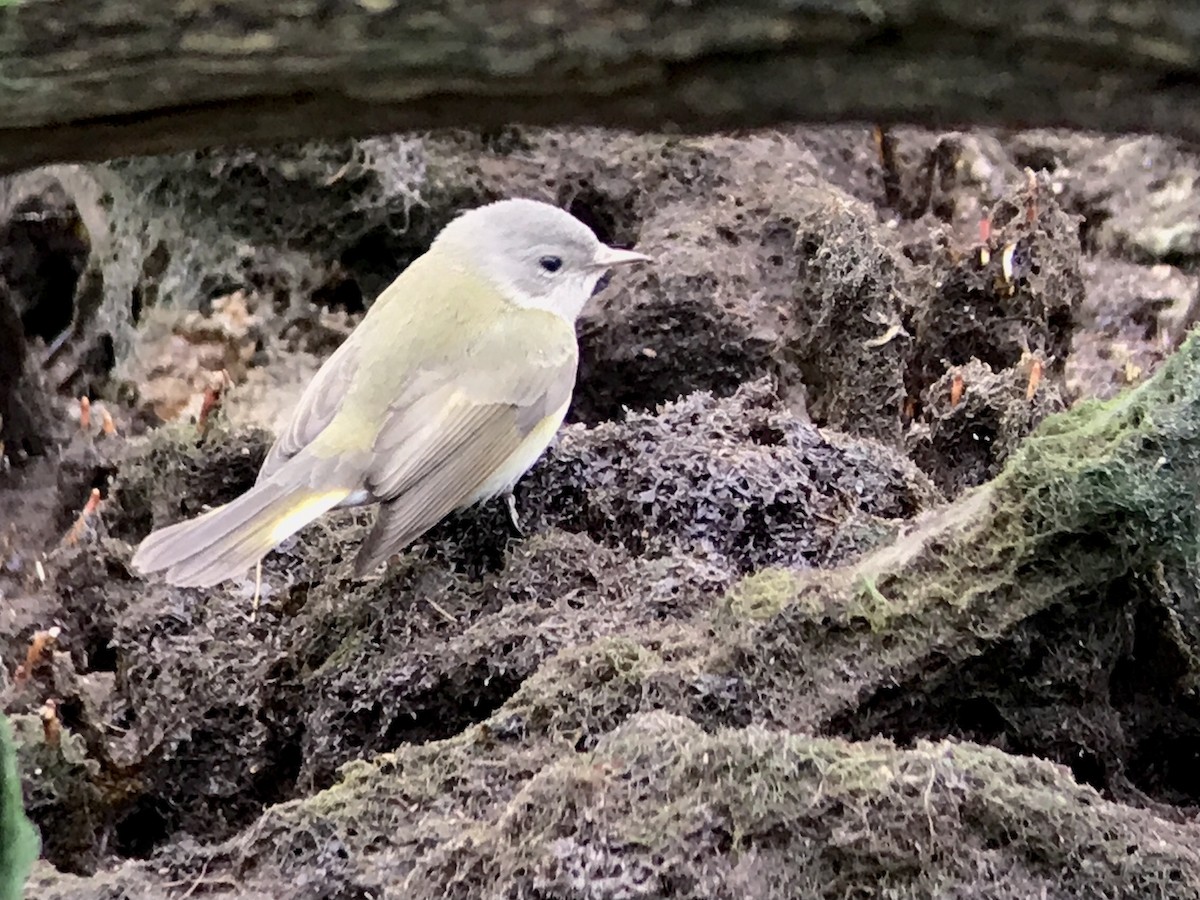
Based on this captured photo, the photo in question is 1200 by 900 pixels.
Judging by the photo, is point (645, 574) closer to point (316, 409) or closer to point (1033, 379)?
point (316, 409)

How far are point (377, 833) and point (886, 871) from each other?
734mm

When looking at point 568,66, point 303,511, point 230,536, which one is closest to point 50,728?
point 230,536

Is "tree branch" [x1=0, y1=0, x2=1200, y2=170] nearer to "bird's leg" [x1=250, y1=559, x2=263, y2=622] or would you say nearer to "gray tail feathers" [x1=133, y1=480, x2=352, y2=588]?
"gray tail feathers" [x1=133, y1=480, x2=352, y2=588]

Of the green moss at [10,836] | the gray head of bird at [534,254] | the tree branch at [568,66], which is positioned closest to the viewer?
the tree branch at [568,66]

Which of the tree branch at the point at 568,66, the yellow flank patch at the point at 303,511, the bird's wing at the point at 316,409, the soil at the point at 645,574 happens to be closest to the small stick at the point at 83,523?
the soil at the point at 645,574

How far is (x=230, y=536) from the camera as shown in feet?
8.13

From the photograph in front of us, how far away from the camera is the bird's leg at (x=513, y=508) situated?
260 cm

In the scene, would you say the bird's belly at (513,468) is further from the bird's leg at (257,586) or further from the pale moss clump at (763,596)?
the pale moss clump at (763,596)

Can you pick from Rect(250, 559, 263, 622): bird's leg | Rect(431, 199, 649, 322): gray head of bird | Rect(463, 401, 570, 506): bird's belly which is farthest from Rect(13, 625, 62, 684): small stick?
Rect(431, 199, 649, 322): gray head of bird

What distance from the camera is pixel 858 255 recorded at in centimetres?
339

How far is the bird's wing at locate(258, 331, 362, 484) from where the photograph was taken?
111 inches

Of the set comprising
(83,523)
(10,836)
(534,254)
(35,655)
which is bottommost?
(83,523)

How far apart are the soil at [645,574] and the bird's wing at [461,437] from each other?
→ 0.09m

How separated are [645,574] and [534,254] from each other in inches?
54.7
